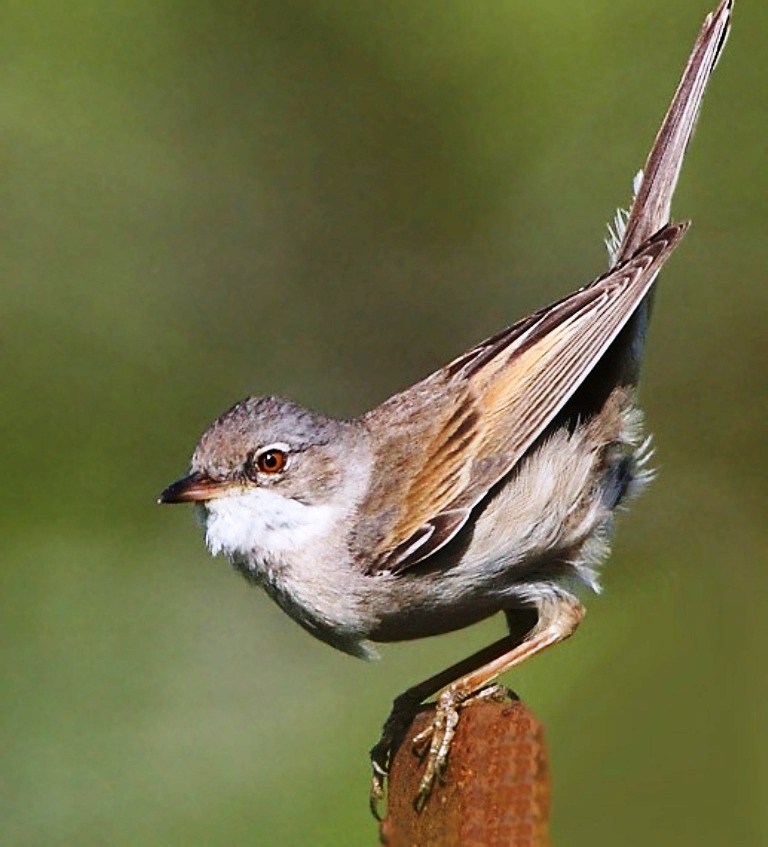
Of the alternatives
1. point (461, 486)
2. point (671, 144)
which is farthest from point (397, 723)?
point (671, 144)

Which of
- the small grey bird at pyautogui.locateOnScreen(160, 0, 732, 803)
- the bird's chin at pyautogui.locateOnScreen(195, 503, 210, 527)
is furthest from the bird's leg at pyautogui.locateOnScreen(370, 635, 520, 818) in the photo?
the bird's chin at pyautogui.locateOnScreen(195, 503, 210, 527)

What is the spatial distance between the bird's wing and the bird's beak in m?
0.36

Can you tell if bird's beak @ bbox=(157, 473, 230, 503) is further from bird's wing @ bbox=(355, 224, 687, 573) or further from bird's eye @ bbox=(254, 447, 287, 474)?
bird's wing @ bbox=(355, 224, 687, 573)

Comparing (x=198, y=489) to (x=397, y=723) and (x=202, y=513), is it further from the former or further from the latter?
(x=397, y=723)

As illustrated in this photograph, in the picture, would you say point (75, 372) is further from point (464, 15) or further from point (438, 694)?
point (438, 694)

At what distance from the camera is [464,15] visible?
6.00m

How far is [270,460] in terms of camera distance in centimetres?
405

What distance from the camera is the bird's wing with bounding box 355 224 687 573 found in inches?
150

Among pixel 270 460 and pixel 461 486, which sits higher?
pixel 270 460

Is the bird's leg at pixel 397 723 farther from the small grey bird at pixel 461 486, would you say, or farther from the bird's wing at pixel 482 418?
the bird's wing at pixel 482 418

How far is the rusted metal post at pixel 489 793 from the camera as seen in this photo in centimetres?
190

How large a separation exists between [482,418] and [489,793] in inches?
80.7

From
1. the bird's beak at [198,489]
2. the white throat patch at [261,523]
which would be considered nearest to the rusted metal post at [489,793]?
the white throat patch at [261,523]

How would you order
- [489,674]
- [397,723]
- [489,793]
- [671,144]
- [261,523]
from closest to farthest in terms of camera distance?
[489,793], [489,674], [397,723], [261,523], [671,144]
